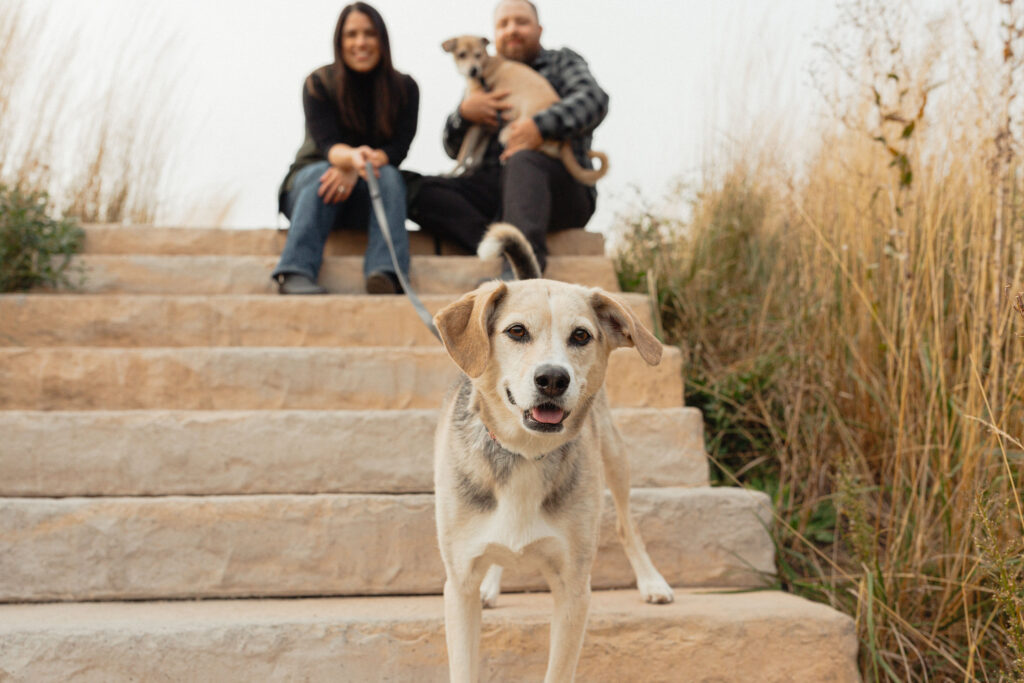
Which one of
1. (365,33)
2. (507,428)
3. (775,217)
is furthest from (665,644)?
(365,33)

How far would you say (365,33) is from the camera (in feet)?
13.5

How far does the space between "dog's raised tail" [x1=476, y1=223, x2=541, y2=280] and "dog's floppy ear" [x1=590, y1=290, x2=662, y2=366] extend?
400mm

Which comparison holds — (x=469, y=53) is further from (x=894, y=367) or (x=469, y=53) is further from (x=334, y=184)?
(x=894, y=367)

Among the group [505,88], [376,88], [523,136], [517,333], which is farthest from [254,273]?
[517,333]

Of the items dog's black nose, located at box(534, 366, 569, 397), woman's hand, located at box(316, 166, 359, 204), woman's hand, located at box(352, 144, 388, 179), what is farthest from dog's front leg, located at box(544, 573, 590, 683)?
woman's hand, located at box(316, 166, 359, 204)

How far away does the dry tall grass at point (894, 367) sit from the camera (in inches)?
82.8

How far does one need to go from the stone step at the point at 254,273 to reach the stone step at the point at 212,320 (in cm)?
34

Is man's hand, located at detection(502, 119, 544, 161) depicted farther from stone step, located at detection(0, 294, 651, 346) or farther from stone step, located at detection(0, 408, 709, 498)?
stone step, located at detection(0, 408, 709, 498)

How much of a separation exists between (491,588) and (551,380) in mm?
927

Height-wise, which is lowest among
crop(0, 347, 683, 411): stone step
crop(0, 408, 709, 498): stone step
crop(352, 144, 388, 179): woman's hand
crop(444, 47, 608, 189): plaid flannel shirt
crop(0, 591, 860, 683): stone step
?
crop(0, 591, 860, 683): stone step

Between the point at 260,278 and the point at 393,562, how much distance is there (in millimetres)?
2033

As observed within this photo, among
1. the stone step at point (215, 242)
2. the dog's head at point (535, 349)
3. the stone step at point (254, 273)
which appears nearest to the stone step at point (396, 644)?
the dog's head at point (535, 349)

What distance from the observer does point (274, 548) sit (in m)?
2.36

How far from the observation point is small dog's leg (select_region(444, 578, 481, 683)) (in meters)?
1.76
